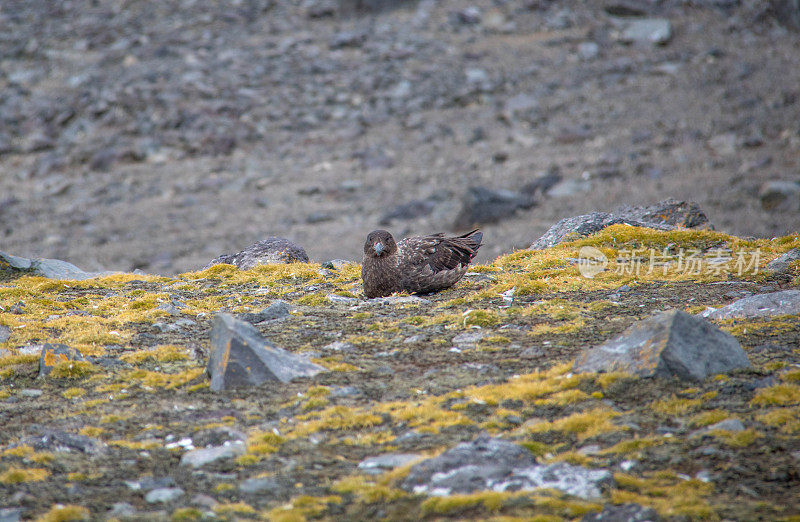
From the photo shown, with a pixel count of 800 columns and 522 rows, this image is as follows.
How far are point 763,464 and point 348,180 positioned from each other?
123 ft

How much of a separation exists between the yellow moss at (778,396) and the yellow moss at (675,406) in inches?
20.5

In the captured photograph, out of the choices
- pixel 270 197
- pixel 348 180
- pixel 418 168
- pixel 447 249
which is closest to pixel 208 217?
pixel 270 197

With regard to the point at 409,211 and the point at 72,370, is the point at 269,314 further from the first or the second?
the point at 409,211

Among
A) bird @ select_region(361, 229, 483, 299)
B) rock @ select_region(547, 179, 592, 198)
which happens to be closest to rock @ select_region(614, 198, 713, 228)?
bird @ select_region(361, 229, 483, 299)

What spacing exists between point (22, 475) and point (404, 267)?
6.87 m

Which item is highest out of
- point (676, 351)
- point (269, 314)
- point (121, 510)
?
point (676, 351)

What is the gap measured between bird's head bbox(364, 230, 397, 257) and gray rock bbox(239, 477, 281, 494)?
5.97 m

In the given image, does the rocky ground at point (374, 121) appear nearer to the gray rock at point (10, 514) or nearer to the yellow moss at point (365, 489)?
the yellow moss at point (365, 489)

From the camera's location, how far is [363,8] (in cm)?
5772

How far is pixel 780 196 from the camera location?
34.2 meters

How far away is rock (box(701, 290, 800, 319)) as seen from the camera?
31.2 ft

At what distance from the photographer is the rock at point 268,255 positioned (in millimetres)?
15789

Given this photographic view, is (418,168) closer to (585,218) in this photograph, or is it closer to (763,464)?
(585,218)

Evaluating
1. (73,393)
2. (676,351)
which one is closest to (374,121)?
(73,393)
